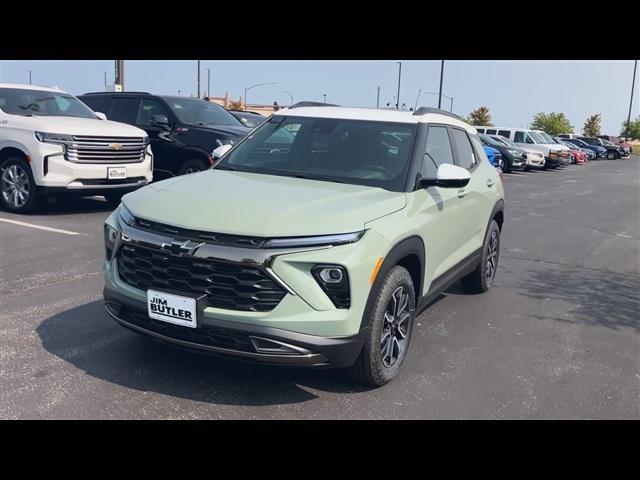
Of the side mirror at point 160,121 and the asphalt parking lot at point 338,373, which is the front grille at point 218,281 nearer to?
the asphalt parking lot at point 338,373

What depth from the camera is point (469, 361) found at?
175 inches

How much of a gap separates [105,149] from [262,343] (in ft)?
21.8

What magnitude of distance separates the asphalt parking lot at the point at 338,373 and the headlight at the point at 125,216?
3.12 feet

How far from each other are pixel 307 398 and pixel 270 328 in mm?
680

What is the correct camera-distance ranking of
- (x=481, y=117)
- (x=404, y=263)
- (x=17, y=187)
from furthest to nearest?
(x=481, y=117) < (x=17, y=187) < (x=404, y=263)

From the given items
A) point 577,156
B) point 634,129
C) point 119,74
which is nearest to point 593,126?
point 634,129

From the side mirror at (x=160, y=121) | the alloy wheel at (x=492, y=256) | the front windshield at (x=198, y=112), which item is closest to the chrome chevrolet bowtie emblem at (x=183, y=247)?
the alloy wheel at (x=492, y=256)

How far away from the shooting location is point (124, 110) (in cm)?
1143

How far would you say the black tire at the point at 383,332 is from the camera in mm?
3598

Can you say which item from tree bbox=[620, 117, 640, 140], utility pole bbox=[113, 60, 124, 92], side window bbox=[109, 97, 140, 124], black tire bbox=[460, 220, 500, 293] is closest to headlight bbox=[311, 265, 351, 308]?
black tire bbox=[460, 220, 500, 293]

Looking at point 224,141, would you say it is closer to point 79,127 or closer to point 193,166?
point 193,166

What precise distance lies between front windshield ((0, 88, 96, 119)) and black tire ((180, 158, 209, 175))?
1.63 metres
